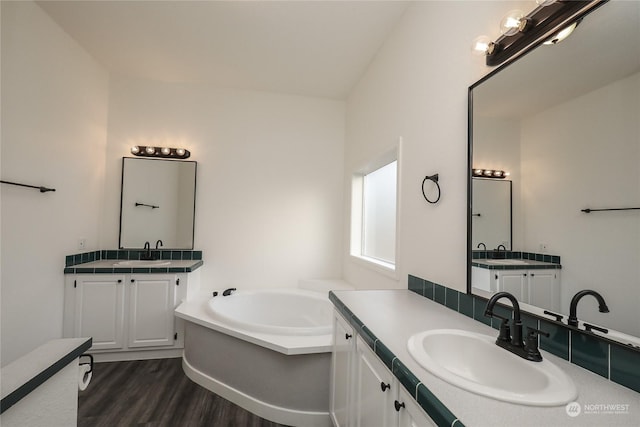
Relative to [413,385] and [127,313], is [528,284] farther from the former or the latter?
[127,313]

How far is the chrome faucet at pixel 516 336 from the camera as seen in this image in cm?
89

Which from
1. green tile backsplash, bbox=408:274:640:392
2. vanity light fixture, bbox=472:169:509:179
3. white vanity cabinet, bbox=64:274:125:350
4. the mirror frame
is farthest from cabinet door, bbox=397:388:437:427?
white vanity cabinet, bbox=64:274:125:350

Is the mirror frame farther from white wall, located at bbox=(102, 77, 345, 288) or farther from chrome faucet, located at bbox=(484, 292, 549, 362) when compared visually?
white wall, located at bbox=(102, 77, 345, 288)

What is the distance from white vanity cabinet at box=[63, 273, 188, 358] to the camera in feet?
8.34

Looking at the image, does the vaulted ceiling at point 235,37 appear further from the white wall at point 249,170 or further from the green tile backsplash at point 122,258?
the green tile backsplash at point 122,258

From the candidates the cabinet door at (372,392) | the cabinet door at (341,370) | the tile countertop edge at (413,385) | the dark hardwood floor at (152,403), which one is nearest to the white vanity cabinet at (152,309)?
the dark hardwood floor at (152,403)

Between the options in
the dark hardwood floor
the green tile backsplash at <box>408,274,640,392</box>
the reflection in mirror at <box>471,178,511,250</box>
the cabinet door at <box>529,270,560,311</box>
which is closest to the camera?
the green tile backsplash at <box>408,274,640,392</box>

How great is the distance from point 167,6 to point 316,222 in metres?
2.40

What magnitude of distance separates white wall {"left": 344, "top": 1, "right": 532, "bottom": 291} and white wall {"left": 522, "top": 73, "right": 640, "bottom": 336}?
1.33ft

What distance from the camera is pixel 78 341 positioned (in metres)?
0.95

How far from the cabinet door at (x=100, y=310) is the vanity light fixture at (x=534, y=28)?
10.6ft

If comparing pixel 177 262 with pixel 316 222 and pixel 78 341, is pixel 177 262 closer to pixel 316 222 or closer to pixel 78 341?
pixel 316 222

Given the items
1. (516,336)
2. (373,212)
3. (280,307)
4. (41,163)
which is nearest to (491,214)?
(516,336)

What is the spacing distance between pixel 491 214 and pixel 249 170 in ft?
8.73
